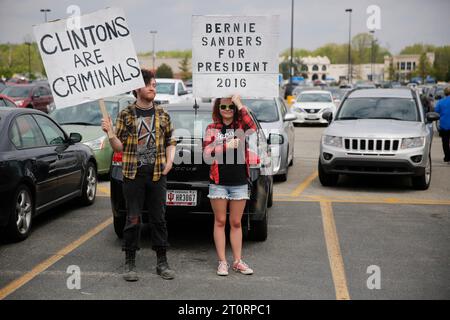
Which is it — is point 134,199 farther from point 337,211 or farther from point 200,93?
point 337,211

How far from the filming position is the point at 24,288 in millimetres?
5141

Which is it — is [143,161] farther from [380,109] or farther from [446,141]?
[446,141]

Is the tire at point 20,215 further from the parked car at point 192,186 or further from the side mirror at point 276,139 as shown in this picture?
the side mirror at point 276,139

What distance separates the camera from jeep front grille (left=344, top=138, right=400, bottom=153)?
1001cm

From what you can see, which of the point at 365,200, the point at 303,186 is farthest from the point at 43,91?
the point at 365,200

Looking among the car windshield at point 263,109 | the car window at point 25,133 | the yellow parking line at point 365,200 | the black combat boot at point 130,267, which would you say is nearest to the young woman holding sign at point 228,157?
the black combat boot at point 130,267

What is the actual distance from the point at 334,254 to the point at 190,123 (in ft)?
7.44

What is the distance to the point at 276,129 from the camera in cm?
1091

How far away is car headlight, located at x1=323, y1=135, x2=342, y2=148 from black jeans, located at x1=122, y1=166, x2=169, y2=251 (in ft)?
17.9

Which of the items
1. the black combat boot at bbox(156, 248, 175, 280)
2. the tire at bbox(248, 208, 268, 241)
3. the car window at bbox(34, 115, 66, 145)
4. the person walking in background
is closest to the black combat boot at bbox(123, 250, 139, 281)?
the black combat boot at bbox(156, 248, 175, 280)

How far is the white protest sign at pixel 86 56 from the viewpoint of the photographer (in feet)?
18.2

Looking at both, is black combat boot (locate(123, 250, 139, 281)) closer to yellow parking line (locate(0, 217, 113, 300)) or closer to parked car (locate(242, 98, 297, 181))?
yellow parking line (locate(0, 217, 113, 300))

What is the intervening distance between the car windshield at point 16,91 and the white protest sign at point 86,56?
20589 millimetres
